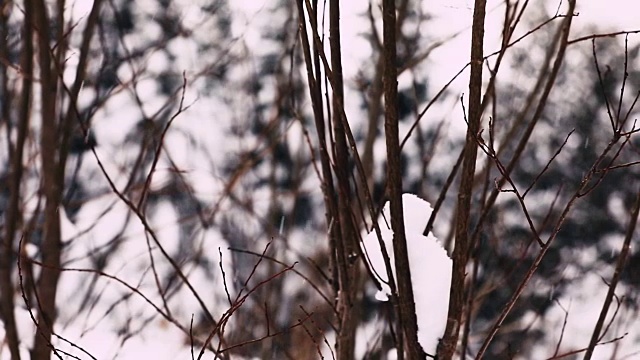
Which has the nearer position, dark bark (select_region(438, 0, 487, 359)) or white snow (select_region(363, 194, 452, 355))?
dark bark (select_region(438, 0, 487, 359))

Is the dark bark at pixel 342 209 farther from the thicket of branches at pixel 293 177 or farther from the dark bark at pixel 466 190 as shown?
the dark bark at pixel 466 190

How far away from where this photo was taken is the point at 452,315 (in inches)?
33.7

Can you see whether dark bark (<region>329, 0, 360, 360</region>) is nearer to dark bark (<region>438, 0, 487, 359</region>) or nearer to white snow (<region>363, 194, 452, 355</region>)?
white snow (<region>363, 194, 452, 355</region>)

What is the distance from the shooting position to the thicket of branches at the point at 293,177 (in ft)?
3.26

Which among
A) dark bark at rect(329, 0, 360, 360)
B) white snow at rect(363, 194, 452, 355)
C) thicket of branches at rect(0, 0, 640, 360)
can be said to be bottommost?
white snow at rect(363, 194, 452, 355)

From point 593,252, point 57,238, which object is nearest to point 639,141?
point 593,252

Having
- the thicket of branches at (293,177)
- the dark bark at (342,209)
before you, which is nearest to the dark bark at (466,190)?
the thicket of branches at (293,177)

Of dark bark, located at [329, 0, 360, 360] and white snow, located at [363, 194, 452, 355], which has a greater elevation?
dark bark, located at [329, 0, 360, 360]

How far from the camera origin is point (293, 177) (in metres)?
3.58

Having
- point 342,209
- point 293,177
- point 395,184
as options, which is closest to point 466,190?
point 395,184

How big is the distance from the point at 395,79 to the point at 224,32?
705 cm

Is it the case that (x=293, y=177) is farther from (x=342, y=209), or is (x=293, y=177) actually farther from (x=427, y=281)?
(x=427, y=281)

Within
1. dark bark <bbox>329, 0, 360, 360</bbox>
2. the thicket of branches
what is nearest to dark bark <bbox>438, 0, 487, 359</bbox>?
the thicket of branches

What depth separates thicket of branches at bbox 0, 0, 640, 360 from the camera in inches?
39.1
